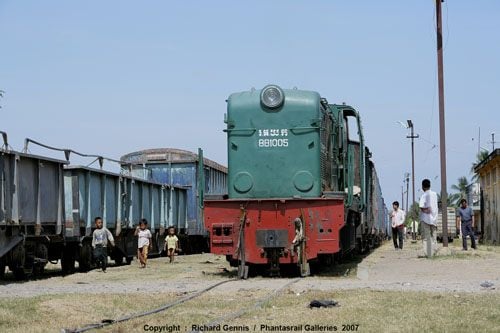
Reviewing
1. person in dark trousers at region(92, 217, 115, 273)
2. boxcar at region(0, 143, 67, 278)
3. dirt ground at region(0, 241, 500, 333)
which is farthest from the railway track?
person in dark trousers at region(92, 217, 115, 273)

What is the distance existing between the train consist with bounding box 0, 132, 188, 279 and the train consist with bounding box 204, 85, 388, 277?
3.81 m

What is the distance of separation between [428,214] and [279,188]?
4987 mm

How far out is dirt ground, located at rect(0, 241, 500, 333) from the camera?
7.85 m

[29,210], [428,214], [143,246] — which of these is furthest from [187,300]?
[143,246]

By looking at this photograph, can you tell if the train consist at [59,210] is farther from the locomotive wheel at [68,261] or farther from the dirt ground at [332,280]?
the dirt ground at [332,280]

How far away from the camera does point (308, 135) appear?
1391cm

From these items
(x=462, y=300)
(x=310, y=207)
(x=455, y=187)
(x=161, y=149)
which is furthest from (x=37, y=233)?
(x=455, y=187)

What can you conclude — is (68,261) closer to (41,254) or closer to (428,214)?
(41,254)

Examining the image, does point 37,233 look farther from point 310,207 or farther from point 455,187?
point 455,187

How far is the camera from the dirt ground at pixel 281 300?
7852 millimetres

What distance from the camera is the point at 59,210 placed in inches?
643

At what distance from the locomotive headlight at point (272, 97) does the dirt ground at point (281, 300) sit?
125 inches

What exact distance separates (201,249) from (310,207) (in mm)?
18477

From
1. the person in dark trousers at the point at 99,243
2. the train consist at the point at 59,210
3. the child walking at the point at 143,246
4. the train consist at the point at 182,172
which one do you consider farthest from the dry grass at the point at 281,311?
the train consist at the point at 182,172
